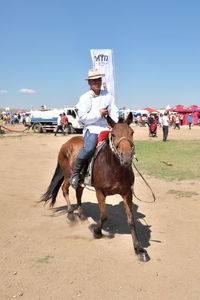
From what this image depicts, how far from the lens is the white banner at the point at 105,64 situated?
13531 millimetres

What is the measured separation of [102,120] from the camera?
17.0 feet

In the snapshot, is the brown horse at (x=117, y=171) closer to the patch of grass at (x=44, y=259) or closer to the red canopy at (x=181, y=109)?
the patch of grass at (x=44, y=259)

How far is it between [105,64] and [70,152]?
8623 mm

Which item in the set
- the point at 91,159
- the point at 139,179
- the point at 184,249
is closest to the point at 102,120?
the point at 91,159

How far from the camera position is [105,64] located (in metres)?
13.8

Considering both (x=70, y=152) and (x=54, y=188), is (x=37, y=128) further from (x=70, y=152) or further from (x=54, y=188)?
(x=70, y=152)

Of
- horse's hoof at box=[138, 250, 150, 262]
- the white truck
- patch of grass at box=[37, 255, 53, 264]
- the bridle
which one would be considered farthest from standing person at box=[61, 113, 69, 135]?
horse's hoof at box=[138, 250, 150, 262]

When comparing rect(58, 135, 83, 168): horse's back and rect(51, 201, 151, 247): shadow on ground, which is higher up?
rect(58, 135, 83, 168): horse's back

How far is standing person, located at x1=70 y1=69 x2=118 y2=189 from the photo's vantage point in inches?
197

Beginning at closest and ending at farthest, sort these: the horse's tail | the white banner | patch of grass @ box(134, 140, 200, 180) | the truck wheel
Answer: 1. the horse's tail
2. patch of grass @ box(134, 140, 200, 180)
3. the white banner
4. the truck wheel

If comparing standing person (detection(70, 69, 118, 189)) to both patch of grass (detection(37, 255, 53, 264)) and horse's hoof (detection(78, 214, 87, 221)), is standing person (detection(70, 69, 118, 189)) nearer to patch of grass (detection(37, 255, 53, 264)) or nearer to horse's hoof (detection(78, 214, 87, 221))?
horse's hoof (detection(78, 214, 87, 221))

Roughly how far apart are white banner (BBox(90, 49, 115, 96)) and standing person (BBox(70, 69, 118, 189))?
8550 millimetres

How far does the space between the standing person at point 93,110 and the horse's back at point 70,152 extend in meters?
0.76

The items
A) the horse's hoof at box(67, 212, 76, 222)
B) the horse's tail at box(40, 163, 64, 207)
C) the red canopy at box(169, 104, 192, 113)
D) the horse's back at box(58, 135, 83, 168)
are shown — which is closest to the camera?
the horse's hoof at box(67, 212, 76, 222)
